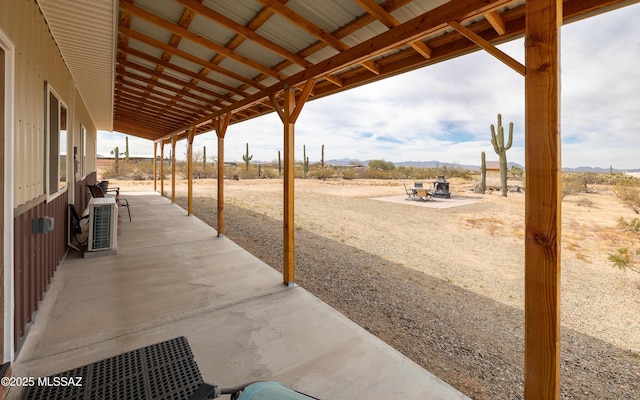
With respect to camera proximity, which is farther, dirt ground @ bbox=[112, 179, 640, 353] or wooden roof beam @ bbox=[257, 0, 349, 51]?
dirt ground @ bbox=[112, 179, 640, 353]

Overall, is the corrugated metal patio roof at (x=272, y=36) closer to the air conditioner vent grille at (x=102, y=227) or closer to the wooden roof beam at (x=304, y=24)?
the wooden roof beam at (x=304, y=24)

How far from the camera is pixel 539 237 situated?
4.70 feet

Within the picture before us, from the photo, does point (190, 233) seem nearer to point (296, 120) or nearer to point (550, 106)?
point (296, 120)

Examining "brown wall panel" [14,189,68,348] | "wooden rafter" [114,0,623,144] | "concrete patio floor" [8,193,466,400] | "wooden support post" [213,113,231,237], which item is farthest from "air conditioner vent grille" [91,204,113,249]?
"wooden rafter" [114,0,623,144]

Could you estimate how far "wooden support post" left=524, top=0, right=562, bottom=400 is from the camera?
4.51ft

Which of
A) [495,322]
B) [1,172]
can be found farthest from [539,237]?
[1,172]

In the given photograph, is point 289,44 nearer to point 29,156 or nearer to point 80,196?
point 29,156

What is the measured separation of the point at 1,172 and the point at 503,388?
11.9 ft

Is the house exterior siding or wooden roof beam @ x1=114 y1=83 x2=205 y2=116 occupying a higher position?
wooden roof beam @ x1=114 y1=83 x2=205 y2=116

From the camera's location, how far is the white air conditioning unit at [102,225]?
4.28m

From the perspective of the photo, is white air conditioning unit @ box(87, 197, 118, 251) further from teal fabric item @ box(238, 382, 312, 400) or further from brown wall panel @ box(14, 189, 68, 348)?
teal fabric item @ box(238, 382, 312, 400)

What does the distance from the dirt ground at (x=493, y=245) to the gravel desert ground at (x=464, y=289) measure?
0.02 meters

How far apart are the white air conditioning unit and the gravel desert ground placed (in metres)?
2.17

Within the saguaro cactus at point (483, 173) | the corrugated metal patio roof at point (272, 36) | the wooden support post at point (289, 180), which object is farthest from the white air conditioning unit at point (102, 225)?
the saguaro cactus at point (483, 173)
